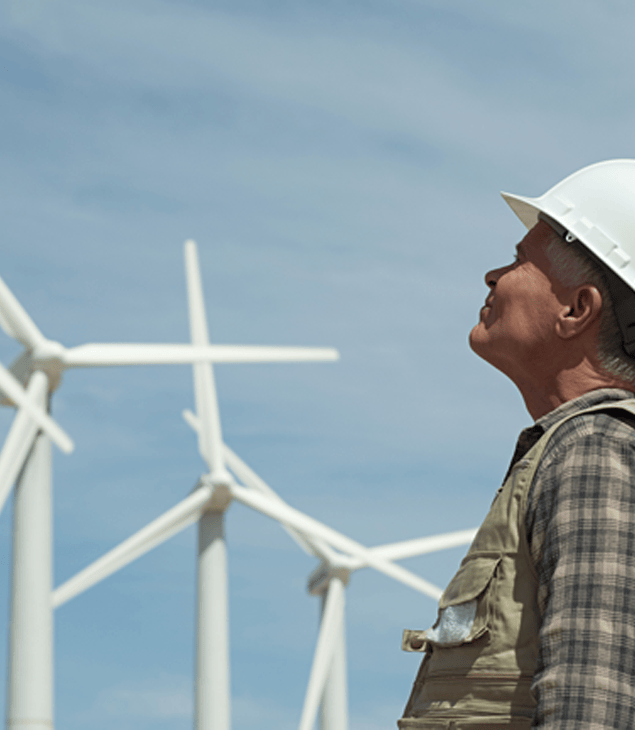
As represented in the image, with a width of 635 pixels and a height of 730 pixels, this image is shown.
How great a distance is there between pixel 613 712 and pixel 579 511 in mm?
681

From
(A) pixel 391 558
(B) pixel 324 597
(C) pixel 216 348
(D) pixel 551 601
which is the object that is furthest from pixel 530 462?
(B) pixel 324 597

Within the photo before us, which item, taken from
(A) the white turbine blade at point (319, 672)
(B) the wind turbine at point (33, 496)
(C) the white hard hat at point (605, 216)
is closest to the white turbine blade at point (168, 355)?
(B) the wind turbine at point (33, 496)

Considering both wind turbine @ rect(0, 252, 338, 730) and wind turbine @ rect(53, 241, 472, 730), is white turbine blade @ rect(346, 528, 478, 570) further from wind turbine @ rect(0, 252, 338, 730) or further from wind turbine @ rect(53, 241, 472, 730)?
wind turbine @ rect(0, 252, 338, 730)

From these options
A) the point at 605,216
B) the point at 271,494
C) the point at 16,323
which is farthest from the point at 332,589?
the point at 605,216

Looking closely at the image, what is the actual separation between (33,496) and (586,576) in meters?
33.0

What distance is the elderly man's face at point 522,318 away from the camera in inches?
208

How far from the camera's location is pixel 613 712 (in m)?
4.03

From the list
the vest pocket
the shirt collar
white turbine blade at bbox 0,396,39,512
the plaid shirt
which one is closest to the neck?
the shirt collar

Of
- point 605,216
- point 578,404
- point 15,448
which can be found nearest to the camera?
point 578,404

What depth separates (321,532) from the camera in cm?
4697

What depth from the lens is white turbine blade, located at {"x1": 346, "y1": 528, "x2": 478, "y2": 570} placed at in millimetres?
49375

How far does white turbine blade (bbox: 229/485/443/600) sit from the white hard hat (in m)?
40.1

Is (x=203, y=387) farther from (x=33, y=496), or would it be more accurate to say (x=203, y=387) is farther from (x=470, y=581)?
(x=470, y=581)

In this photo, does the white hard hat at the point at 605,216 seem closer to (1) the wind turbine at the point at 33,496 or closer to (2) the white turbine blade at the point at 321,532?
(1) the wind turbine at the point at 33,496
